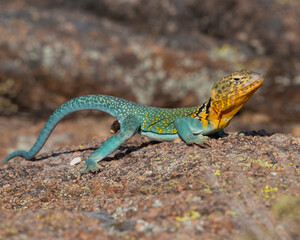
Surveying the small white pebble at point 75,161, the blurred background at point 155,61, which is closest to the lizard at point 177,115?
the small white pebble at point 75,161

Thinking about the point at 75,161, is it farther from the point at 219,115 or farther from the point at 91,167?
the point at 219,115

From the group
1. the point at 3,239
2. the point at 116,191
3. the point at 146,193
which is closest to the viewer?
the point at 3,239

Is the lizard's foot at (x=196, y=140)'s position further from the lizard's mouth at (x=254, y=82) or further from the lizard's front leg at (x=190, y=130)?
the lizard's mouth at (x=254, y=82)

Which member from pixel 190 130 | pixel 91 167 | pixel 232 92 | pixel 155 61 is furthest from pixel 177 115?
pixel 155 61

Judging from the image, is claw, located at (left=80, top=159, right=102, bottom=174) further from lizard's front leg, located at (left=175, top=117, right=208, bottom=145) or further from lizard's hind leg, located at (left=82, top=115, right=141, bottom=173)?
lizard's front leg, located at (left=175, top=117, right=208, bottom=145)

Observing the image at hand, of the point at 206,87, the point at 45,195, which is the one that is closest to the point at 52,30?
the point at 206,87

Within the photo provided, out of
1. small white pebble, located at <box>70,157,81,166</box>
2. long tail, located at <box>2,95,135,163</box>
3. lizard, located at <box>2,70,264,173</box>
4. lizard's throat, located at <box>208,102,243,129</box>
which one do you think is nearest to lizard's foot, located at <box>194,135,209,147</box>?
lizard, located at <box>2,70,264,173</box>

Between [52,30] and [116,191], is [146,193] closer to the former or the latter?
[116,191]

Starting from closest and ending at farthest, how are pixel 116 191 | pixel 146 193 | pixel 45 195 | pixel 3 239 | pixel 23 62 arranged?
pixel 3 239
pixel 146 193
pixel 116 191
pixel 45 195
pixel 23 62
